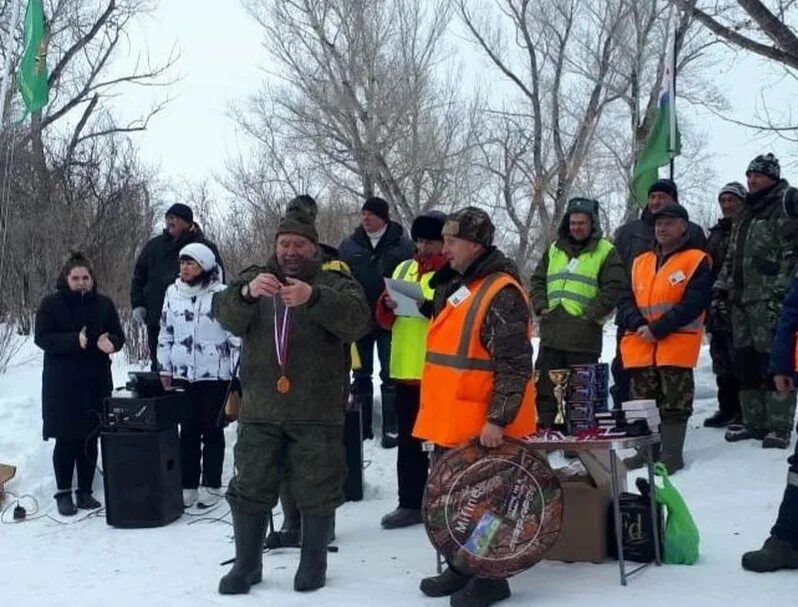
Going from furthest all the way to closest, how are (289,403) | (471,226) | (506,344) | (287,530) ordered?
(287,530) → (289,403) → (471,226) → (506,344)

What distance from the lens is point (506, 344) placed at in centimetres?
429

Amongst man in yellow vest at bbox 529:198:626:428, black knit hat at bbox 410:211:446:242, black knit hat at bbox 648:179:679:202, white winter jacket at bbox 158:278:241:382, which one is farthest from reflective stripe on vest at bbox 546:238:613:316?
white winter jacket at bbox 158:278:241:382

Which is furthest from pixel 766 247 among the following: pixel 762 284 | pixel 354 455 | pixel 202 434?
pixel 202 434

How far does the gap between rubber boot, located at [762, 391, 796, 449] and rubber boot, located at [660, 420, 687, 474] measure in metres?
0.75

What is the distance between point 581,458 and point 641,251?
9.40 feet

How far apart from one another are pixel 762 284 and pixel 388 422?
2.93m

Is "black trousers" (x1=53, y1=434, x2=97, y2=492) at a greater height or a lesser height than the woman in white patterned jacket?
lesser

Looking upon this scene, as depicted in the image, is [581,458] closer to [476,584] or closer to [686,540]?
[686,540]

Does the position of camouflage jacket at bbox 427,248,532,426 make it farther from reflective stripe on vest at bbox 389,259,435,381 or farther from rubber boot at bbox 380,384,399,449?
rubber boot at bbox 380,384,399,449

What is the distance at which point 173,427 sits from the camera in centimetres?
648

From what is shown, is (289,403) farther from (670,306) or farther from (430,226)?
(670,306)

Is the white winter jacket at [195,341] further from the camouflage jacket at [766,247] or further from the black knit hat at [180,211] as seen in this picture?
the camouflage jacket at [766,247]

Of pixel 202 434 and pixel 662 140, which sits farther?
pixel 662 140

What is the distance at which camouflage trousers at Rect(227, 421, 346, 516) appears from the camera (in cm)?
470
